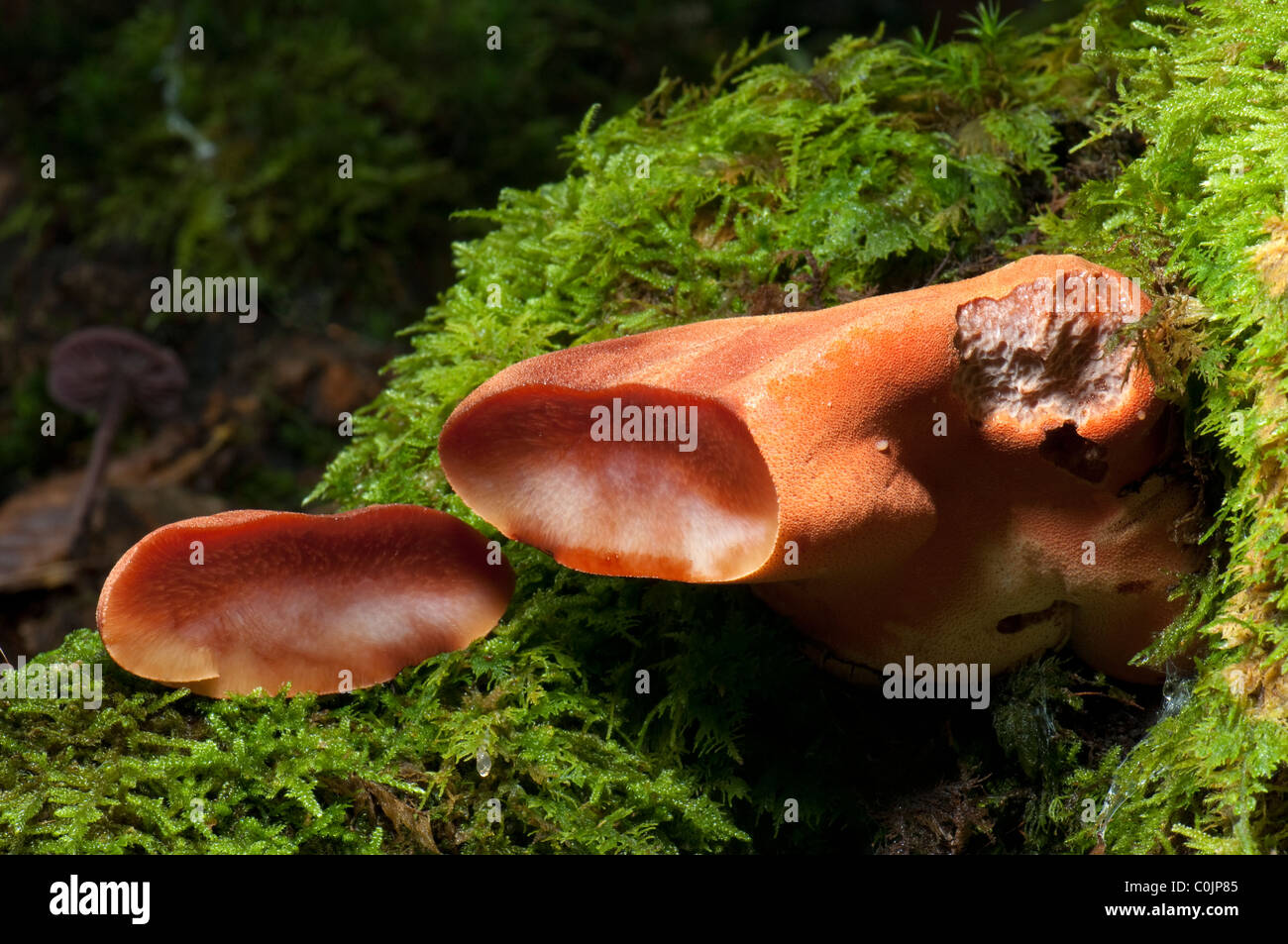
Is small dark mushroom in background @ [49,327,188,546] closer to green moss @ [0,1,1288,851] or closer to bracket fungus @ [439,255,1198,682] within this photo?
green moss @ [0,1,1288,851]

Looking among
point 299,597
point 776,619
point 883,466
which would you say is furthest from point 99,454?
point 883,466

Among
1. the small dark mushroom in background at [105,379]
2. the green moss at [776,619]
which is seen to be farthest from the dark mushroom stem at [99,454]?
the green moss at [776,619]

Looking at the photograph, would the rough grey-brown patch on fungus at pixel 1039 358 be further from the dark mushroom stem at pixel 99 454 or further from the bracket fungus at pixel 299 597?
the dark mushroom stem at pixel 99 454

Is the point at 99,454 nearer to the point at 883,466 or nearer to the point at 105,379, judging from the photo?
the point at 105,379

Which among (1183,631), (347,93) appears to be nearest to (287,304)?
(347,93)

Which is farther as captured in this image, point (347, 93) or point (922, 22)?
point (922, 22)
